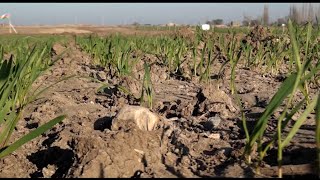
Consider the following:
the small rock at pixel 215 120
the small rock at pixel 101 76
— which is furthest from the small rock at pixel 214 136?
the small rock at pixel 101 76

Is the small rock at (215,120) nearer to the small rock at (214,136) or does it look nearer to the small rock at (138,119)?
the small rock at (214,136)

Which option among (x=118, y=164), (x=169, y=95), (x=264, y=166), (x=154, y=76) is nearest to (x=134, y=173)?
(x=118, y=164)

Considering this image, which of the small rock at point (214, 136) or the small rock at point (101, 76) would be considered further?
the small rock at point (101, 76)

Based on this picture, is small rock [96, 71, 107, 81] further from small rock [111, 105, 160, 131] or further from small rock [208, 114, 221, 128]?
small rock [111, 105, 160, 131]

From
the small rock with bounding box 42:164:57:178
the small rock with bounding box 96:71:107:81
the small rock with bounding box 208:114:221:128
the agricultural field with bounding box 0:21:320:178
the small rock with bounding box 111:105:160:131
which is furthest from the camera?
the small rock with bounding box 96:71:107:81

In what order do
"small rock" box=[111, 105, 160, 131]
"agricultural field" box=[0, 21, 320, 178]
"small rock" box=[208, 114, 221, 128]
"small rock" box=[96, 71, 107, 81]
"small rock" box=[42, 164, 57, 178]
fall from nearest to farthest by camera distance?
1. "agricultural field" box=[0, 21, 320, 178]
2. "small rock" box=[42, 164, 57, 178]
3. "small rock" box=[111, 105, 160, 131]
4. "small rock" box=[208, 114, 221, 128]
5. "small rock" box=[96, 71, 107, 81]

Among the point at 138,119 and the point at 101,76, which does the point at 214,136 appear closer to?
the point at 138,119

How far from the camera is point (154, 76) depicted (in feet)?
13.3

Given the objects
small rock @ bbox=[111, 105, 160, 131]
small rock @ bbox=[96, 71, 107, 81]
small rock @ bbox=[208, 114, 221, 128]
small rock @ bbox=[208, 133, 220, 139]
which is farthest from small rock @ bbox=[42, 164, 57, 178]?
small rock @ bbox=[96, 71, 107, 81]

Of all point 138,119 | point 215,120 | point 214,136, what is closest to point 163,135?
point 138,119

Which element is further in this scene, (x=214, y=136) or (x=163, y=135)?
(x=214, y=136)

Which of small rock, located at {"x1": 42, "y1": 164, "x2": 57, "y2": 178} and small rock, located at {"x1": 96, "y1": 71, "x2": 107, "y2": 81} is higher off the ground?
small rock, located at {"x1": 96, "y1": 71, "x2": 107, "y2": 81}

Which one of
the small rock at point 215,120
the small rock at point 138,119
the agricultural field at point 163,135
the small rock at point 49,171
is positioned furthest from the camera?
the small rock at point 215,120

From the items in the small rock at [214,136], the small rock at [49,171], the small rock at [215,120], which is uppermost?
the small rock at [215,120]
